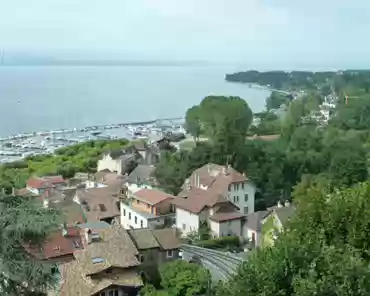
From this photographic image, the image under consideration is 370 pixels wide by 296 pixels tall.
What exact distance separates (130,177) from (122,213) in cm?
582

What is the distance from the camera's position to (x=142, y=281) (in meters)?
14.4

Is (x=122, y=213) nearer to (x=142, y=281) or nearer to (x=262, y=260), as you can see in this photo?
(x=142, y=281)

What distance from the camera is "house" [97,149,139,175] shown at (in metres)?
32.0

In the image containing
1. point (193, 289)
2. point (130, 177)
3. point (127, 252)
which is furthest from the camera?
point (130, 177)

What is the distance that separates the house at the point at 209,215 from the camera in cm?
1934

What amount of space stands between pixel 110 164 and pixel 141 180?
7.18 meters

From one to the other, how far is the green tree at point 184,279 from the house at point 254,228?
4.88 meters

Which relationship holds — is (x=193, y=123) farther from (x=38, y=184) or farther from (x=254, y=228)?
(x=254, y=228)

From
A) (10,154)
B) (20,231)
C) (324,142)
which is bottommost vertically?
(10,154)

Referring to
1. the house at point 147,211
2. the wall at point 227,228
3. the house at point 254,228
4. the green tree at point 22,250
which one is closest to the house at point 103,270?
the wall at point 227,228

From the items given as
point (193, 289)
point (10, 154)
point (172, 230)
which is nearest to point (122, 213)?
point (172, 230)

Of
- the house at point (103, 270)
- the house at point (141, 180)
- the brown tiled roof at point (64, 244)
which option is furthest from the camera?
the house at point (141, 180)

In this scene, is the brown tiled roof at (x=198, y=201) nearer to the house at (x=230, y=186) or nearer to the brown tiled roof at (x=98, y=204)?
the house at (x=230, y=186)

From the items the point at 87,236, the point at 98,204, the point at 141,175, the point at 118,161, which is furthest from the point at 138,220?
the point at 118,161
